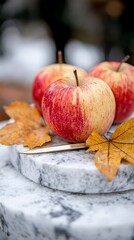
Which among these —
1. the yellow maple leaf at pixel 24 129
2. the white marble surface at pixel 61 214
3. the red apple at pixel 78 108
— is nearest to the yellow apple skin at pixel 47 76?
the yellow maple leaf at pixel 24 129

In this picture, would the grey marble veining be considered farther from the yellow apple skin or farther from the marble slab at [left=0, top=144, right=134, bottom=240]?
the yellow apple skin

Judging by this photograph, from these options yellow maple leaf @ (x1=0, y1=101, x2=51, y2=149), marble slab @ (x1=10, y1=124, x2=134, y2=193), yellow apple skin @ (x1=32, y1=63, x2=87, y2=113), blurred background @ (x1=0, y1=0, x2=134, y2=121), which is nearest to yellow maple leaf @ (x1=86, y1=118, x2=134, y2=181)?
marble slab @ (x1=10, y1=124, x2=134, y2=193)

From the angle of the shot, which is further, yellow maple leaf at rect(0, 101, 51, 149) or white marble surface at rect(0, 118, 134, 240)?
yellow maple leaf at rect(0, 101, 51, 149)

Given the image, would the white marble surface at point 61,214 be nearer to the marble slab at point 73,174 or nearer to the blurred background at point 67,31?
the marble slab at point 73,174

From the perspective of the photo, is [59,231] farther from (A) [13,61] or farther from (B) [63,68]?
(A) [13,61]

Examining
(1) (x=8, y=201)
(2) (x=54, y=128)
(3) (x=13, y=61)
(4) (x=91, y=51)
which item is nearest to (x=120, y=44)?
(4) (x=91, y=51)

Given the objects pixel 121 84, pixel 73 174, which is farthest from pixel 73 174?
pixel 121 84
